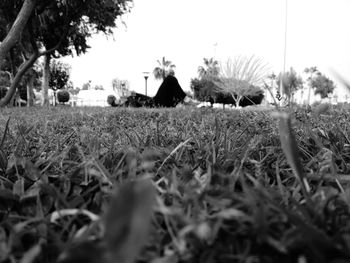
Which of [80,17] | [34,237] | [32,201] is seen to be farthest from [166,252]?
[80,17]

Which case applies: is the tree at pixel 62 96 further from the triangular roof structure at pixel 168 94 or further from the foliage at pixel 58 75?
the triangular roof structure at pixel 168 94

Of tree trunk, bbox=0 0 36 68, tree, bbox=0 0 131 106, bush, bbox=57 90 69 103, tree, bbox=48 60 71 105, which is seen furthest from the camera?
bush, bbox=57 90 69 103

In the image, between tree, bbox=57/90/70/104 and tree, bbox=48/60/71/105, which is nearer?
tree, bbox=48/60/71/105

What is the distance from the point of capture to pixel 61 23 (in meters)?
19.5

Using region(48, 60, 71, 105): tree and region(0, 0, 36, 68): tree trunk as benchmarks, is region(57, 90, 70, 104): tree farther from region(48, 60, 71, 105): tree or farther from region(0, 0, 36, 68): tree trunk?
region(0, 0, 36, 68): tree trunk

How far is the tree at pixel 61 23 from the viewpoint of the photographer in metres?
16.6

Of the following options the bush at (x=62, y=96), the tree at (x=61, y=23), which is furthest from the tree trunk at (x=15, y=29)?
the bush at (x=62, y=96)

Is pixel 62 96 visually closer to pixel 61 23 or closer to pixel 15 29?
pixel 61 23

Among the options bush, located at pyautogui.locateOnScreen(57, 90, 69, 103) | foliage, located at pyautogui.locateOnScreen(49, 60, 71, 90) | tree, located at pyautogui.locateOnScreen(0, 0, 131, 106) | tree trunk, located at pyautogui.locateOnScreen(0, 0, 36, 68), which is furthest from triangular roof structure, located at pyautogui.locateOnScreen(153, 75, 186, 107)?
bush, located at pyautogui.locateOnScreen(57, 90, 69, 103)

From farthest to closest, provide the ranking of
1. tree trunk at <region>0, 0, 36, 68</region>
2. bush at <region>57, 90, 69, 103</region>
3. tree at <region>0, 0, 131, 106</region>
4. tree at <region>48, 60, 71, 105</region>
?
bush at <region>57, 90, 69, 103</region> < tree at <region>48, 60, 71, 105</region> < tree at <region>0, 0, 131, 106</region> < tree trunk at <region>0, 0, 36, 68</region>

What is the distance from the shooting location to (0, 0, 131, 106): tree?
16.6m

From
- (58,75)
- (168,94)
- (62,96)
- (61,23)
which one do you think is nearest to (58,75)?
(58,75)

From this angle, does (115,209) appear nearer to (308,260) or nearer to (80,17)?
(308,260)

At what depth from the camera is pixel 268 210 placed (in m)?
0.36
